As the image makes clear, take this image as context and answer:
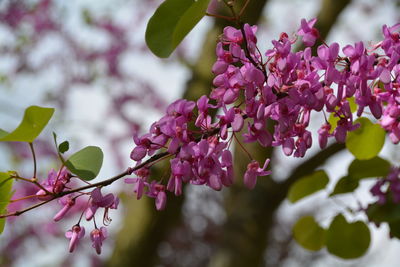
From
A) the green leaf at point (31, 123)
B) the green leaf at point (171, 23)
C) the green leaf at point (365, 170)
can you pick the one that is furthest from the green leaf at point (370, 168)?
the green leaf at point (31, 123)

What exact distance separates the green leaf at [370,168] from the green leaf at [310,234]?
18cm

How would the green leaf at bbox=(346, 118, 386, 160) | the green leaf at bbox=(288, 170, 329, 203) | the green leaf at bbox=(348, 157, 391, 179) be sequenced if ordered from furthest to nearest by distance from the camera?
1. the green leaf at bbox=(288, 170, 329, 203)
2. the green leaf at bbox=(348, 157, 391, 179)
3. the green leaf at bbox=(346, 118, 386, 160)

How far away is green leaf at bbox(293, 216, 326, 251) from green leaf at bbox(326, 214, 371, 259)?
0.08 metres

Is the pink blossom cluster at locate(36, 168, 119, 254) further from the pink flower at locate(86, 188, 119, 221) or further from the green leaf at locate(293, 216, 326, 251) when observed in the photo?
the green leaf at locate(293, 216, 326, 251)

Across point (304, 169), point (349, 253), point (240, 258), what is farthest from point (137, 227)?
point (349, 253)

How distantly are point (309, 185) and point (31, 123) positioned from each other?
2.56 feet

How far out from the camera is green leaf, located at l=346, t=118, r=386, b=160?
1.02 meters

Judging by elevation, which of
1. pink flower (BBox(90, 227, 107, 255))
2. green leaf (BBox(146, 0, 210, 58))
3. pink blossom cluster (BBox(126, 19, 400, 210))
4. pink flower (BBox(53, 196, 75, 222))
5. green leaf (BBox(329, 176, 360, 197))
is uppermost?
green leaf (BBox(146, 0, 210, 58))

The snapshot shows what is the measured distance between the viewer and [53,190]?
0.74 metres

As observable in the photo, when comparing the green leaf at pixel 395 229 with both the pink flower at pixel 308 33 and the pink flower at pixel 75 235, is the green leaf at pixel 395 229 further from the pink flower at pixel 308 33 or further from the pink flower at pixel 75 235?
the pink flower at pixel 75 235

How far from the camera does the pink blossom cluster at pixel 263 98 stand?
2.21 ft

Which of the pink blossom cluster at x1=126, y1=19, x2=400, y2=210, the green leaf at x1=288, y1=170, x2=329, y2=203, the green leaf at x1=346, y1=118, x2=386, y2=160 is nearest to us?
the pink blossom cluster at x1=126, y1=19, x2=400, y2=210

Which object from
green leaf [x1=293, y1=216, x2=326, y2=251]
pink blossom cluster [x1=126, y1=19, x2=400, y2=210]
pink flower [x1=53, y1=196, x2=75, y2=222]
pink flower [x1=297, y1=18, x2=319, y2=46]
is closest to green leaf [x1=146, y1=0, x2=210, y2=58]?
pink blossom cluster [x1=126, y1=19, x2=400, y2=210]

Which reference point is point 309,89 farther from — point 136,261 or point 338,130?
point 136,261
